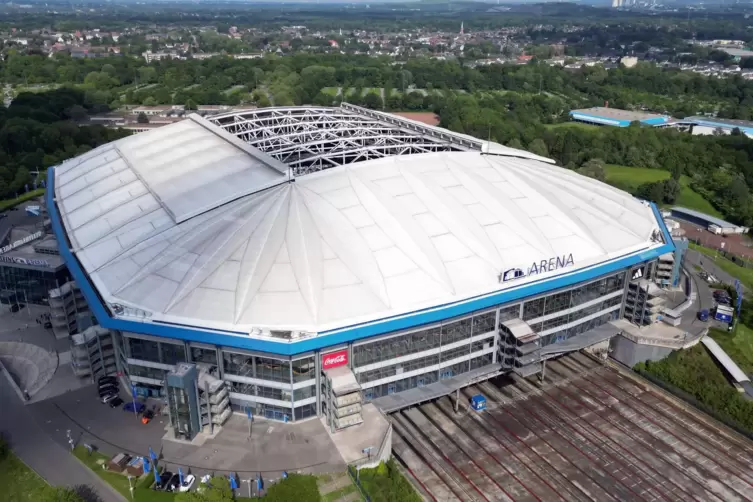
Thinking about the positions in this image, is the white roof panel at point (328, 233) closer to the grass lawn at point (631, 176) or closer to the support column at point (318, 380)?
the support column at point (318, 380)

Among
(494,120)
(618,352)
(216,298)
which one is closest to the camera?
(216,298)

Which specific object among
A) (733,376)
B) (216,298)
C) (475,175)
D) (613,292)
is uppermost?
(475,175)

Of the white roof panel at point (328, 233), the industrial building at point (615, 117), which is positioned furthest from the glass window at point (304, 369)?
the industrial building at point (615, 117)

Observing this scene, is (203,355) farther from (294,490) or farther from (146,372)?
(294,490)

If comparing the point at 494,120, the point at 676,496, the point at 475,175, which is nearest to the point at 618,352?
the point at 676,496

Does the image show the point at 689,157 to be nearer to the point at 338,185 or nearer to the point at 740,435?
the point at 740,435

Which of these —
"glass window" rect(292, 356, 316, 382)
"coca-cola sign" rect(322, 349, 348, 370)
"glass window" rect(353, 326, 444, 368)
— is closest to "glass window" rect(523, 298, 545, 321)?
"glass window" rect(353, 326, 444, 368)
